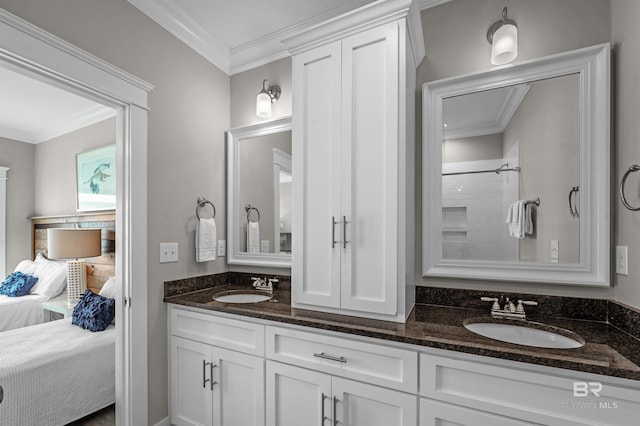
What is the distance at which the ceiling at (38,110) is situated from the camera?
2.93m

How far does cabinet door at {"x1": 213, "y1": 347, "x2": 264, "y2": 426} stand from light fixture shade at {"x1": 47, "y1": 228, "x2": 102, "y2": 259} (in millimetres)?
2291

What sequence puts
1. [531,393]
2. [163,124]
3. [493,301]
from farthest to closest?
[163,124]
[493,301]
[531,393]

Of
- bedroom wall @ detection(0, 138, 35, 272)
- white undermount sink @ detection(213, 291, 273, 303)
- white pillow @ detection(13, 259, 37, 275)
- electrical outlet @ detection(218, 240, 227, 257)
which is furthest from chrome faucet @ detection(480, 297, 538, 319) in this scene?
bedroom wall @ detection(0, 138, 35, 272)

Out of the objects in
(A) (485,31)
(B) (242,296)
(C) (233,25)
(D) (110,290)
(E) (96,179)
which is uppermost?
(C) (233,25)

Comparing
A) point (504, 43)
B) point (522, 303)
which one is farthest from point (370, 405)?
point (504, 43)

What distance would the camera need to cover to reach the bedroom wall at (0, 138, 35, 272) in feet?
13.5

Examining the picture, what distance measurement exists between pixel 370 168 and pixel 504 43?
35.6 inches

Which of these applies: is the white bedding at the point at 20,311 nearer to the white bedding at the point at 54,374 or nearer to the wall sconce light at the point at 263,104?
the white bedding at the point at 54,374

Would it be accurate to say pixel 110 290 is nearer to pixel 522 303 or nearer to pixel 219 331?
pixel 219 331

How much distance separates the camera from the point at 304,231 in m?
1.68

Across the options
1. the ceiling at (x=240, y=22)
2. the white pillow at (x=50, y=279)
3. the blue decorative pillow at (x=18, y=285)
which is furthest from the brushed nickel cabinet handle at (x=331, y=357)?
the blue decorative pillow at (x=18, y=285)

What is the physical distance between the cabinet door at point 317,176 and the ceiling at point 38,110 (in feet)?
8.22

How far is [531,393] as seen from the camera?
1.05m

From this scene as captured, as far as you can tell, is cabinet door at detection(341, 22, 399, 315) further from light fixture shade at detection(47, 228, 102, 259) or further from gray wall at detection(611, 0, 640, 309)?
light fixture shade at detection(47, 228, 102, 259)
